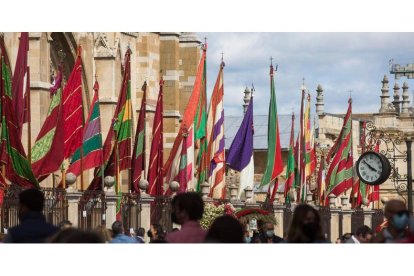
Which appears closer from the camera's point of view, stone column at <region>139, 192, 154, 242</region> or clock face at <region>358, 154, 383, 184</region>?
A: stone column at <region>139, 192, 154, 242</region>

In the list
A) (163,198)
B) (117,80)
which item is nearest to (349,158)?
(117,80)

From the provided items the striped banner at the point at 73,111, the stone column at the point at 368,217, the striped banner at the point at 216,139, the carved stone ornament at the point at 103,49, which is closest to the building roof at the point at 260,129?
the stone column at the point at 368,217

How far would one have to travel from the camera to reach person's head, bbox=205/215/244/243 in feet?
38.0

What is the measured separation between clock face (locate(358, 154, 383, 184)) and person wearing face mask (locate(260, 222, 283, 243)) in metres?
16.7

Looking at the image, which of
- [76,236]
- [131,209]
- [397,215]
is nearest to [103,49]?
[131,209]

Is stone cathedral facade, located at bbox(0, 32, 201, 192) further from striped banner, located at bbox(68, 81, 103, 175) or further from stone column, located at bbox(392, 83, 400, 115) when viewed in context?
stone column, located at bbox(392, 83, 400, 115)

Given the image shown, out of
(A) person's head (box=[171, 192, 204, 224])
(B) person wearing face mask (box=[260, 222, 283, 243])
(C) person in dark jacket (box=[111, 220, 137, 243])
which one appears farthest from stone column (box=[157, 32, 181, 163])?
(A) person's head (box=[171, 192, 204, 224])

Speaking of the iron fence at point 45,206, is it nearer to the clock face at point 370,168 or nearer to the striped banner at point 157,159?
the striped banner at point 157,159

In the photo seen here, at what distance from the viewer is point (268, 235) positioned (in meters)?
20.4

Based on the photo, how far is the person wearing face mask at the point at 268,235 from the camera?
2017cm

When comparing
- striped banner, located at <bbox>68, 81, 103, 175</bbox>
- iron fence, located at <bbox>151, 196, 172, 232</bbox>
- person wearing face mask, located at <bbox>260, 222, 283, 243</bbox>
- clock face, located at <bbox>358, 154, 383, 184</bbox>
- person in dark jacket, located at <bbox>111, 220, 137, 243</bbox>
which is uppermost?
striped banner, located at <bbox>68, 81, 103, 175</bbox>

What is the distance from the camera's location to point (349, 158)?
156ft
